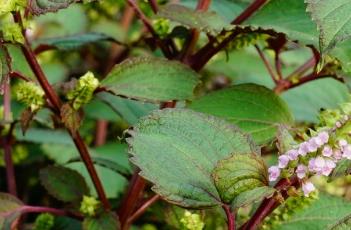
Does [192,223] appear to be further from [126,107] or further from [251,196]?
[126,107]

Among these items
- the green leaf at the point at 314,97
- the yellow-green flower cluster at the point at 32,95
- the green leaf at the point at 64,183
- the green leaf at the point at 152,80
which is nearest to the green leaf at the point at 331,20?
the green leaf at the point at 152,80

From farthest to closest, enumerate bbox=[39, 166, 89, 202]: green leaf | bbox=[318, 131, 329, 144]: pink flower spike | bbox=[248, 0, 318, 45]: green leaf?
bbox=[39, 166, 89, 202]: green leaf → bbox=[248, 0, 318, 45]: green leaf → bbox=[318, 131, 329, 144]: pink flower spike

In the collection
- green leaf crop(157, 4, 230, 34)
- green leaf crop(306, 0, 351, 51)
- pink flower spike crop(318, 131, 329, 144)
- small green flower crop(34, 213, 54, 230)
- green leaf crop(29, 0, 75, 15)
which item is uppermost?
green leaf crop(29, 0, 75, 15)

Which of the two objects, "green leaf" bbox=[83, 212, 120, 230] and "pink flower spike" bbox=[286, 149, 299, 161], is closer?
"pink flower spike" bbox=[286, 149, 299, 161]

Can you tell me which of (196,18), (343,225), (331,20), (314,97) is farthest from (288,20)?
(314,97)

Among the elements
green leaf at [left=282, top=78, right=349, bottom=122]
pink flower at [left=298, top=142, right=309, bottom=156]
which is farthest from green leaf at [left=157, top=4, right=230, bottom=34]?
green leaf at [left=282, top=78, right=349, bottom=122]

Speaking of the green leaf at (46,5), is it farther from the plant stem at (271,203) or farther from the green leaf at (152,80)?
the plant stem at (271,203)

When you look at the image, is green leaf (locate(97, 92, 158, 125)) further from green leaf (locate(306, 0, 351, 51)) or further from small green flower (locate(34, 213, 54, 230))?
green leaf (locate(306, 0, 351, 51))
